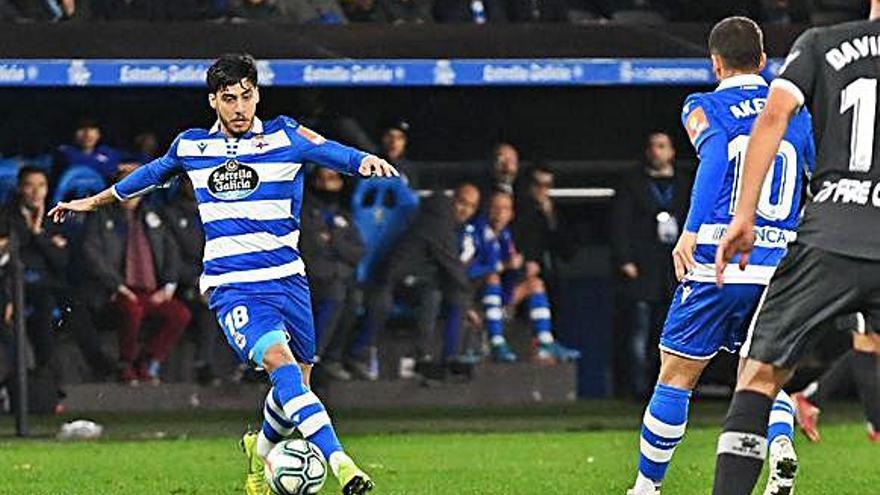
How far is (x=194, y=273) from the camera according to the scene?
1833 cm

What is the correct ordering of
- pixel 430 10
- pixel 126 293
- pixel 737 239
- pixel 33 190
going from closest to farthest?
1. pixel 737 239
2. pixel 33 190
3. pixel 126 293
4. pixel 430 10

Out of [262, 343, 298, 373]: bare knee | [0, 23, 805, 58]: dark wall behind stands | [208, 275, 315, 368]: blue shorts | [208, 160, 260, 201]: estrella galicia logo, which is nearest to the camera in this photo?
[262, 343, 298, 373]: bare knee

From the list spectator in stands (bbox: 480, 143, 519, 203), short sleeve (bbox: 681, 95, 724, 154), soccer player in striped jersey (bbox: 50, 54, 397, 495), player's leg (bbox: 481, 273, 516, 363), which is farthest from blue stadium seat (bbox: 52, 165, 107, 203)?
short sleeve (bbox: 681, 95, 724, 154)

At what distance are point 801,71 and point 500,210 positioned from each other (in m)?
11.4

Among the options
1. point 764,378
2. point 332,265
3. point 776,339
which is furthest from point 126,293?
point 776,339

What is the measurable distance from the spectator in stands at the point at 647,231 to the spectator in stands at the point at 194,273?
11.2ft

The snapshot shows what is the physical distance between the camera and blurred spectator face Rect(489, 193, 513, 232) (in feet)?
61.4

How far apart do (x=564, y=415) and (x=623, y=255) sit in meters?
1.41

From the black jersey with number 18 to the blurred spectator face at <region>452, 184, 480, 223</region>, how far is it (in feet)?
36.9

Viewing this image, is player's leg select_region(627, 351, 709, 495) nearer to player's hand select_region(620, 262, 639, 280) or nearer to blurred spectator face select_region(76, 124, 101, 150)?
player's hand select_region(620, 262, 639, 280)

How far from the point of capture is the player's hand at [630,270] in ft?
60.2

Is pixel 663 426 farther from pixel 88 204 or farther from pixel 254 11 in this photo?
pixel 254 11

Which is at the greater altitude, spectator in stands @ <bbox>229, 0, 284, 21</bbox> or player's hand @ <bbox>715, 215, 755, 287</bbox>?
player's hand @ <bbox>715, 215, 755, 287</bbox>

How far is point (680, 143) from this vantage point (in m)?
19.5
